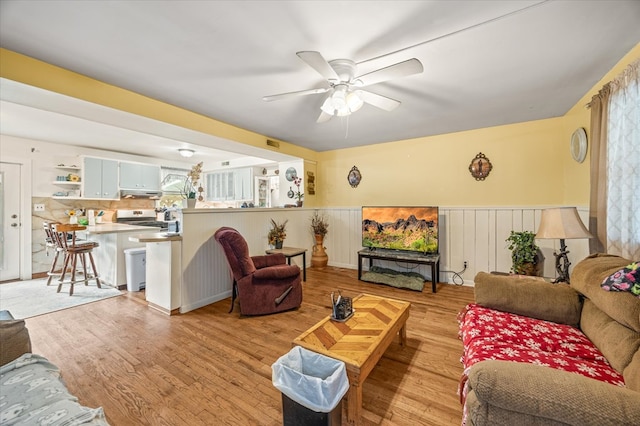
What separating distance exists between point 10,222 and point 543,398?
22.7ft

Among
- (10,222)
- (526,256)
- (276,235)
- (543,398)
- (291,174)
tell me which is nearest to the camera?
(543,398)

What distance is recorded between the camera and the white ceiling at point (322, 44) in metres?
1.52

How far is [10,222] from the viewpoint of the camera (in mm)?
4273

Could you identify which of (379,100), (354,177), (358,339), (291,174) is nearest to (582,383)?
(358,339)

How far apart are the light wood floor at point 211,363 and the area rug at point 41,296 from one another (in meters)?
0.28

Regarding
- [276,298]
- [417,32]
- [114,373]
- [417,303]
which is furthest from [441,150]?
[114,373]

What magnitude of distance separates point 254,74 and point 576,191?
391 cm

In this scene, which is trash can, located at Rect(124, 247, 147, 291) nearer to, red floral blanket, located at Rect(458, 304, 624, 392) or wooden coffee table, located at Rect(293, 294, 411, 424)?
wooden coffee table, located at Rect(293, 294, 411, 424)

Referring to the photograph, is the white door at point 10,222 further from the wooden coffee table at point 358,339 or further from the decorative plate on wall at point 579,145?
the decorative plate on wall at point 579,145

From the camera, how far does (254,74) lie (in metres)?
2.25

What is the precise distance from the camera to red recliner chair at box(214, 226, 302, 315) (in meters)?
2.80

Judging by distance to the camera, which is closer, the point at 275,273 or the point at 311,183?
the point at 275,273

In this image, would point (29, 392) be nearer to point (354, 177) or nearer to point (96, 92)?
point (96, 92)

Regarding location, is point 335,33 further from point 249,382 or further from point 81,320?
point 81,320
